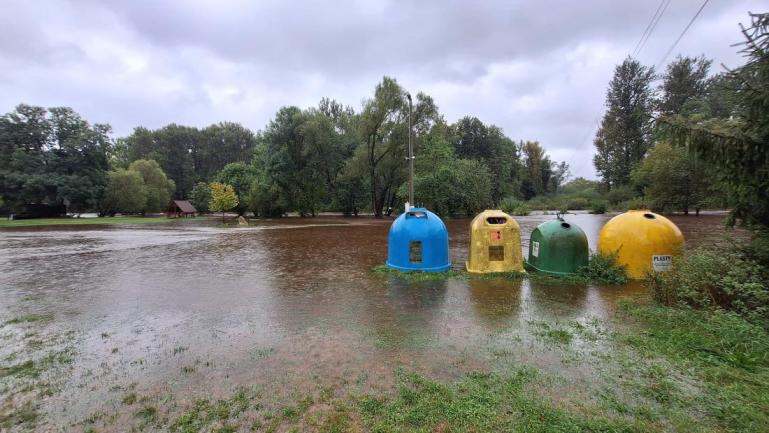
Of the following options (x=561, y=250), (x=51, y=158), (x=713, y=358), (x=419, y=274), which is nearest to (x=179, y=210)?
(x=51, y=158)

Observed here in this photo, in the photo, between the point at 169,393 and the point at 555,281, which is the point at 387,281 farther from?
the point at 169,393

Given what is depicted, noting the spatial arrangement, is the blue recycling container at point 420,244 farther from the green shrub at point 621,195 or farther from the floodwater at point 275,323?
the green shrub at point 621,195

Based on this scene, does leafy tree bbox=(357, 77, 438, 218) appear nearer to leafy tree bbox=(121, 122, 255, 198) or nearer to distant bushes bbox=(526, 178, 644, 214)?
distant bushes bbox=(526, 178, 644, 214)

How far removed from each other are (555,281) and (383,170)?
2805 cm

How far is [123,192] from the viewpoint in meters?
41.6

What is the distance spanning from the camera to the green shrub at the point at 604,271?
692 centimetres

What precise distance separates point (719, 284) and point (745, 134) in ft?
6.69

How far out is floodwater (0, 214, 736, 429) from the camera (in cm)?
330

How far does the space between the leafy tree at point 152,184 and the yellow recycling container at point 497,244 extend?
5358cm

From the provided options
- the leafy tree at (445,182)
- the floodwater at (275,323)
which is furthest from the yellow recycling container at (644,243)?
the leafy tree at (445,182)

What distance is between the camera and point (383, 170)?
34.2m

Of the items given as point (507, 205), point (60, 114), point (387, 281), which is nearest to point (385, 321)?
point (387, 281)

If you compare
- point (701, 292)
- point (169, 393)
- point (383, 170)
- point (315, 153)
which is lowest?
point (169, 393)

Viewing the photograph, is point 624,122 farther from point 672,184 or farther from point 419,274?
point 419,274
